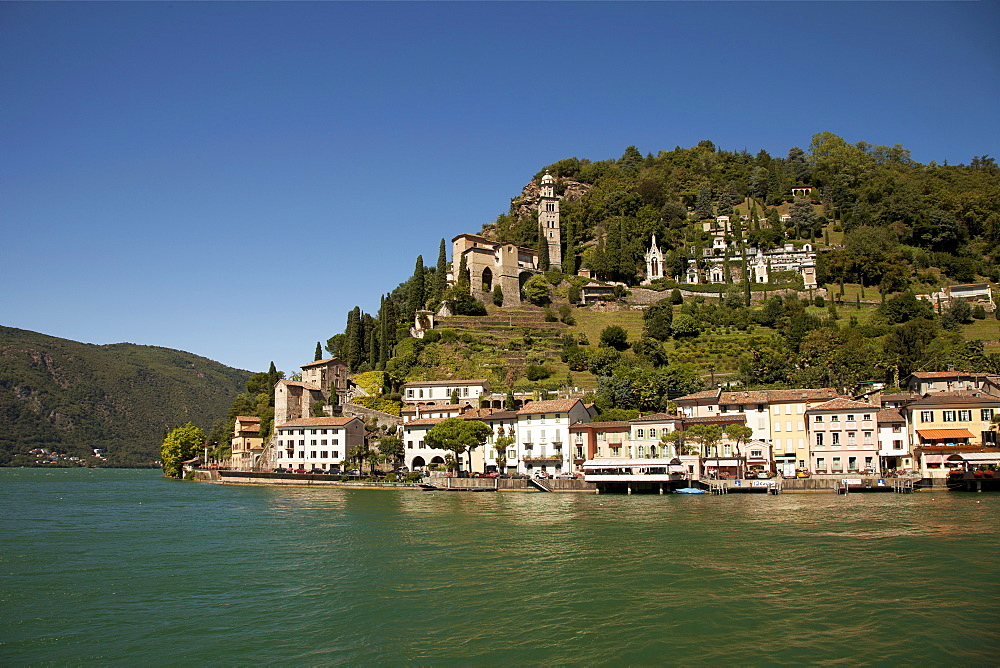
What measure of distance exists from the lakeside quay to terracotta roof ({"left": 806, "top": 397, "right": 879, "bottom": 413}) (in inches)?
241

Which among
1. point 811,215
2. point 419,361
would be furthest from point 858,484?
point 811,215

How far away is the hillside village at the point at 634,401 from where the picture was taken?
56.1 meters

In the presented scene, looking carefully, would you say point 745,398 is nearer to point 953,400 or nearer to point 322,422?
point 953,400

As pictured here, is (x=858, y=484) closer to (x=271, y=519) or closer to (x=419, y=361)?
(x=271, y=519)

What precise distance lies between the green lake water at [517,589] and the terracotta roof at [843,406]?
51.5 feet

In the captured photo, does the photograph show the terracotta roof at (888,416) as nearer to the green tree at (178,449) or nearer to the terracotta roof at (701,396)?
the terracotta roof at (701,396)

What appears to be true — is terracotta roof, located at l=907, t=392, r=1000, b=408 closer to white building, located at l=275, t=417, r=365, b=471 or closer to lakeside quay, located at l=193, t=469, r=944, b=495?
lakeside quay, located at l=193, t=469, r=944, b=495

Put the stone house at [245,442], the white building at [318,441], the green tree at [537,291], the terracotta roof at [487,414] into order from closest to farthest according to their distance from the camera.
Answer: the terracotta roof at [487,414]
the white building at [318,441]
the stone house at [245,442]
the green tree at [537,291]

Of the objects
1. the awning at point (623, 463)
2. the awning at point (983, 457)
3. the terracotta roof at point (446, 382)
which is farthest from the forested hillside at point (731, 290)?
the awning at point (983, 457)

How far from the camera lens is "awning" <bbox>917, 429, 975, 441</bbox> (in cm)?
5316

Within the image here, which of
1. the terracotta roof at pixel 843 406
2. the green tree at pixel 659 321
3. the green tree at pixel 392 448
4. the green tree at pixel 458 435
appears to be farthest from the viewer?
the green tree at pixel 659 321

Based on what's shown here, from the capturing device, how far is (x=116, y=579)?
25.1 meters

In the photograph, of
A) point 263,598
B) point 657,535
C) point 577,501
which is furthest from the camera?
point 577,501

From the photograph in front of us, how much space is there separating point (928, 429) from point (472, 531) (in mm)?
37986
